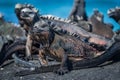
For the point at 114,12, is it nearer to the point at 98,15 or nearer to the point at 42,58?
the point at 42,58

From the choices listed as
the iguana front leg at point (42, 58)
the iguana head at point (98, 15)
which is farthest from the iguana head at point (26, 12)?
the iguana head at point (98, 15)

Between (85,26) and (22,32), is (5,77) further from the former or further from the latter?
(85,26)

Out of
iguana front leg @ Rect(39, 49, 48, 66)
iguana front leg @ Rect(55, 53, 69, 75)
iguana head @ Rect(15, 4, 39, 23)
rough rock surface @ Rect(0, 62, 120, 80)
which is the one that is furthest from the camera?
iguana head @ Rect(15, 4, 39, 23)

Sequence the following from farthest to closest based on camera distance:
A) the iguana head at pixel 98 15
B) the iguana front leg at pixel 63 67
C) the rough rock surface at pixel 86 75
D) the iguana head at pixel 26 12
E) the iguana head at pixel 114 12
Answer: the iguana head at pixel 98 15
the iguana head at pixel 114 12
the iguana head at pixel 26 12
the iguana front leg at pixel 63 67
the rough rock surface at pixel 86 75

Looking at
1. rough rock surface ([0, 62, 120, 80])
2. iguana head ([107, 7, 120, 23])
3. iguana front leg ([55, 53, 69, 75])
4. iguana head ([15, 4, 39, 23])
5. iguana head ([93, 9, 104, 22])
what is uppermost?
iguana head ([15, 4, 39, 23])

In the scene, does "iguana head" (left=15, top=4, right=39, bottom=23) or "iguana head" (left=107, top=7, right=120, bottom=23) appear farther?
"iguana head" (left=107, top=7, right=120, bottom=23)

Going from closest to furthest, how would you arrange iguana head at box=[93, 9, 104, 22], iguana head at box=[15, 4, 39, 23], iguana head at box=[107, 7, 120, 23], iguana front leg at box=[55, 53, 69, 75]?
iguana front leg at box=[55, 53, 69, 75] → iguana head at box=[15, 4, 39, 23] → iguana head at box=[107, 7, 120, 23] → iguana head at box=[93, 9, 104, 22]

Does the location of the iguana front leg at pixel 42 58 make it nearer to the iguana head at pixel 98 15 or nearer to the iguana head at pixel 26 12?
the iguana head at pixel 26 12

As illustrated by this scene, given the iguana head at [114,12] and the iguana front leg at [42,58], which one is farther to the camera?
the iguana head at [114,12]

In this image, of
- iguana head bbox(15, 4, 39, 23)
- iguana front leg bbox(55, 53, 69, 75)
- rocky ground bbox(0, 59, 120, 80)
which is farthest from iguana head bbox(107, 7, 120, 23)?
iguana front leg bbox(55, 53, 69, 75)

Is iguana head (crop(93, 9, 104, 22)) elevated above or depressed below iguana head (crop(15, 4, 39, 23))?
below

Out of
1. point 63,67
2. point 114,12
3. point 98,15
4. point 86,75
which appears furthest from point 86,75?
point 98,15

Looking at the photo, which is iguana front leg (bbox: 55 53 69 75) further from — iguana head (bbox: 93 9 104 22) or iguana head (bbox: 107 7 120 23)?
iguana head (bbox: 93 9 104 22)
